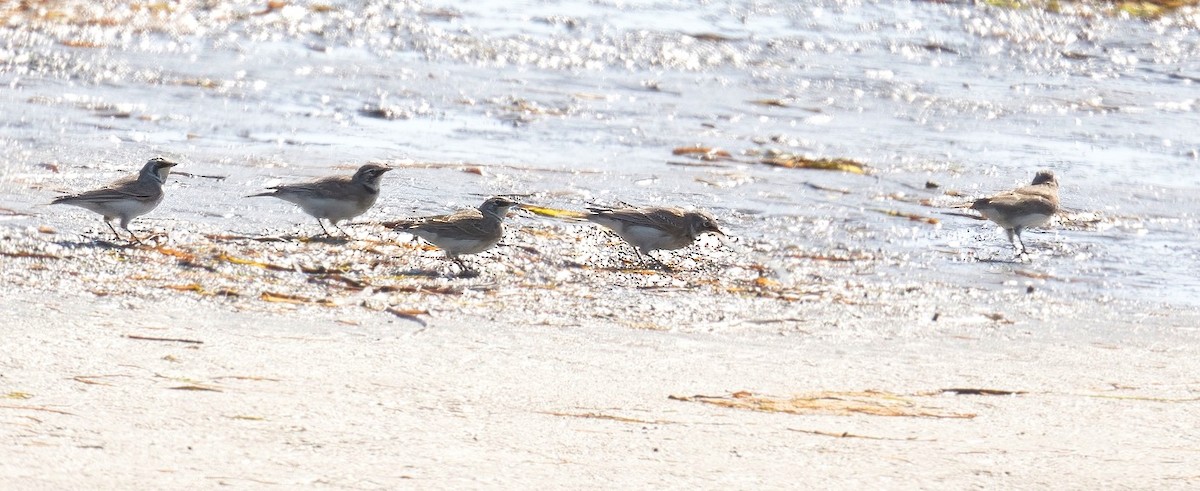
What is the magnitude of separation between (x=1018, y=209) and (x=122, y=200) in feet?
18.5

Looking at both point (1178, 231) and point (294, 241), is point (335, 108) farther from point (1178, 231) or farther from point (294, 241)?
point (1178, 231)

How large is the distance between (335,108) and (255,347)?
29.4 ft

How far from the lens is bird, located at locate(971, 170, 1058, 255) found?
11.1 m

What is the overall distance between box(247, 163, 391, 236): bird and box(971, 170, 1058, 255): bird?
4.04m

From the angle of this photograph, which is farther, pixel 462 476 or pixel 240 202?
pixel 240 202

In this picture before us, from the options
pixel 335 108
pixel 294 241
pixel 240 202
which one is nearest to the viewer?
pixel 294 241

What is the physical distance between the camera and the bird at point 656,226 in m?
10.1

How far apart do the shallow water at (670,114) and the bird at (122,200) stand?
31cm

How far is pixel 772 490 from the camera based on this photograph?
5301mm

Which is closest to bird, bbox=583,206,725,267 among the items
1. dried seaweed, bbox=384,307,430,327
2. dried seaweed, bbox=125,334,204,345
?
dried seaweed, bbox=384,307,430,327

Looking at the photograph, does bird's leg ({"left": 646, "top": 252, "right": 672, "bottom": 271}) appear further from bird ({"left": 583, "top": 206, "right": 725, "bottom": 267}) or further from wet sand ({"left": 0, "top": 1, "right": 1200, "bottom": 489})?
wet sand ({"left": 0, "top": 1, "right": 1200, "bottom": 489})

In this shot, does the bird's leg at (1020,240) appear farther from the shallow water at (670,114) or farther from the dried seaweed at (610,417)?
the dried seaweed at (610,417)

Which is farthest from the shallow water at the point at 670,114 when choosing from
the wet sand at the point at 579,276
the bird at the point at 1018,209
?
the bird at the point at 1018,209

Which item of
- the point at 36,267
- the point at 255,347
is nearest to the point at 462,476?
the point at 255,347
